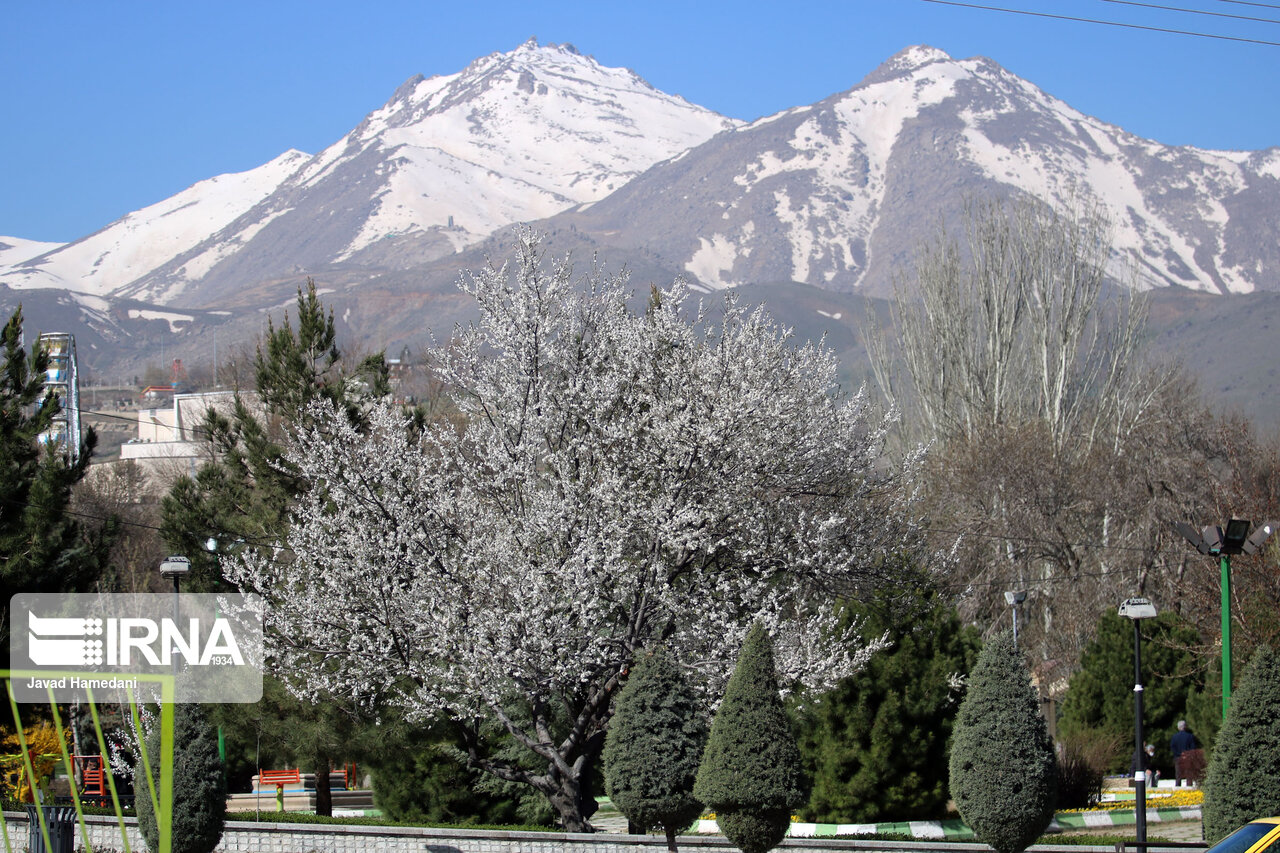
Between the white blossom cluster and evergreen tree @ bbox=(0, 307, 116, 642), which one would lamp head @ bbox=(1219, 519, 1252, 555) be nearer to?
the white blossom cluster

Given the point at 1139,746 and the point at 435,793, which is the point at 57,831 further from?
the point at 1139,746

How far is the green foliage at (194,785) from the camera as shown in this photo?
49.5 ft

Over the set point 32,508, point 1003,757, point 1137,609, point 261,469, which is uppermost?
point 261,469

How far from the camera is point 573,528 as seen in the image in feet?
49.9

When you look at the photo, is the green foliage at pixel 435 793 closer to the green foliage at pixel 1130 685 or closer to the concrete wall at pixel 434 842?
the concrete wall at pixel 434 842

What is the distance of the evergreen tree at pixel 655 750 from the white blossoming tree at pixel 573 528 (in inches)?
35.7

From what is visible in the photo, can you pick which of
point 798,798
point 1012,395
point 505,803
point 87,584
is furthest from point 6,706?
point 1012,395

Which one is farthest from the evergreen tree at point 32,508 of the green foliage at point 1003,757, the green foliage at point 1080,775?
the green foliage at point 1080,775

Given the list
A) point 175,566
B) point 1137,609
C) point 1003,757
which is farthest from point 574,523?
point 1137,609

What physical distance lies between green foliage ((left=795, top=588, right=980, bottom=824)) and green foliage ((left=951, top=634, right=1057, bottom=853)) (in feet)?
15.6

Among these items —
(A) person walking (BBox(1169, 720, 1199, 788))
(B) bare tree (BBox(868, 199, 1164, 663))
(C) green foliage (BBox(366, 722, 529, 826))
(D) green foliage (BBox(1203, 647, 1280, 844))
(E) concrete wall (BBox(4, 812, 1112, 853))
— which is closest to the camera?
(D) green foliage (BBox(1203, 647, 1280, 844))

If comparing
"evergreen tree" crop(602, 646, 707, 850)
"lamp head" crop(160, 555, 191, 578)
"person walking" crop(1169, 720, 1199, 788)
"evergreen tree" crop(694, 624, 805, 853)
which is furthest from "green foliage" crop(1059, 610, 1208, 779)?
"lamp head" crop(160, 555, 191, 578)

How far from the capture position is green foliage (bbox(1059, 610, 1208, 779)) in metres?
25.8

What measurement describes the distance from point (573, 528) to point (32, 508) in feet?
42.2
